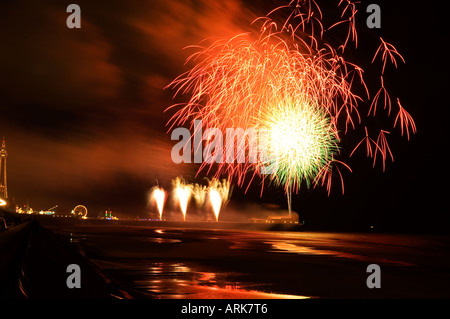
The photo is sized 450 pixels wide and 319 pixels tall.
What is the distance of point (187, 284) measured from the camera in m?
13.6

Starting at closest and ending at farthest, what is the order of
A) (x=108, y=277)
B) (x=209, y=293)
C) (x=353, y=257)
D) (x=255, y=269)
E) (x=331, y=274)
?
(x=209, y=293)
(x=108, y=277)
(x=331, y=274)
(x=255, y=269)
(x=353, y=257)

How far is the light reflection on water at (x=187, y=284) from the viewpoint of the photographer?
1179 centimetres

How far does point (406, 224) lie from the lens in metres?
81.4

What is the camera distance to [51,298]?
1070cm

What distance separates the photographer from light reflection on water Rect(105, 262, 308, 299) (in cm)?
1179

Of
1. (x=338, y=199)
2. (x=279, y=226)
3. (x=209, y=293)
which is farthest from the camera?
(x=338, y=199)

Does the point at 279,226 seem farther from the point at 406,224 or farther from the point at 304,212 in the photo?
the point at 304,212

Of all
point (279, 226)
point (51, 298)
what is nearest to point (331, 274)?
point (51, 298)

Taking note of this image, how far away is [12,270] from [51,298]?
4.58 m
